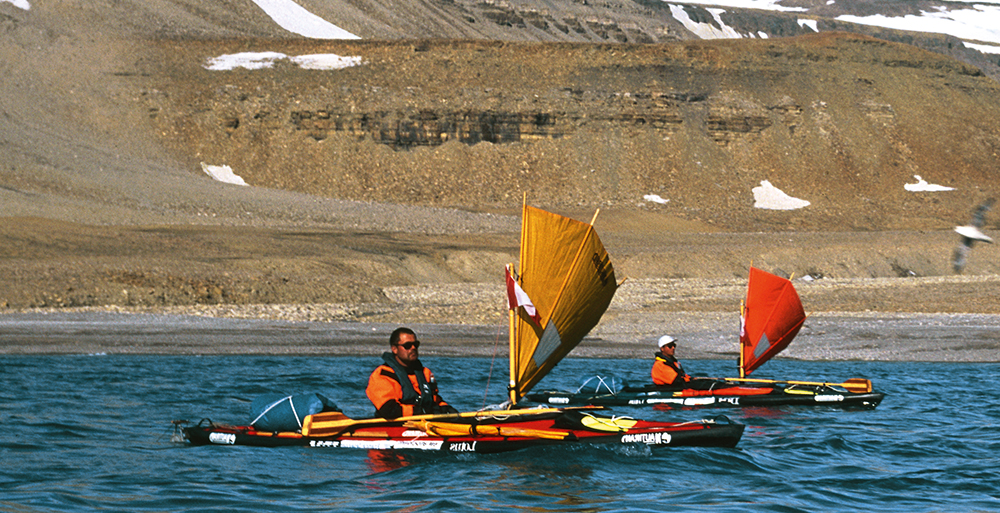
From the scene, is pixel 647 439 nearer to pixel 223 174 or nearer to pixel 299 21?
pixel 223 174

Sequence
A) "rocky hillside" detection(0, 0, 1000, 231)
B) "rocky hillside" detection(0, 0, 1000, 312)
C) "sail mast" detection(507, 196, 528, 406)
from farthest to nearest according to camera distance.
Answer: "rocky hillside" detection(0, 0, 1000, 231) < "rocky hillside" detection(0, 0, 1000, 312) < "sail mast" detection(507, 196, 528, 406)

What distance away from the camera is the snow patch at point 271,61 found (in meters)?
85.4

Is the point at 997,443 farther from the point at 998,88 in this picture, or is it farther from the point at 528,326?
the point at 998,88

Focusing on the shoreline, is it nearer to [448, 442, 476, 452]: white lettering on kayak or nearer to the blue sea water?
the blue sea water

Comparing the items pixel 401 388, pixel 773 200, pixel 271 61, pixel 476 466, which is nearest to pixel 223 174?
pixel 271 61

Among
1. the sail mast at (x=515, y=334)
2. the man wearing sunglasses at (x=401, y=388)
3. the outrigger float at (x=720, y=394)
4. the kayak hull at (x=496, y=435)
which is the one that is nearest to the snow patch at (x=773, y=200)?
the outrigger float at (x=720, y=394)

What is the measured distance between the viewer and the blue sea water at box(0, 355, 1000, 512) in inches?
468

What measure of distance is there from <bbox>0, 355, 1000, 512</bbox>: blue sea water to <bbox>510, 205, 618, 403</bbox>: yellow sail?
1.25 meters

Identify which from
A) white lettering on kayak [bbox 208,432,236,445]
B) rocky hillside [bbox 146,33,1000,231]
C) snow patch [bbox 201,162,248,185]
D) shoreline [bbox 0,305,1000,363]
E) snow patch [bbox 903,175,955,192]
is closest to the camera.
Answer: white lettering on kayak [bbox 208,432,236,445]

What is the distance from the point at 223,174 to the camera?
245ft

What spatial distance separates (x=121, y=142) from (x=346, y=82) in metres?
17.8

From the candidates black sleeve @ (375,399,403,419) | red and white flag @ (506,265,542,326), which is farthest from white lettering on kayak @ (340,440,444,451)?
red and white flag @ (506,265,542,326)

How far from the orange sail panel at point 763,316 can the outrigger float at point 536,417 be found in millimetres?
7679

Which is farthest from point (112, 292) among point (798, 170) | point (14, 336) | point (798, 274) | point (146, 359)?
point (798, 170)
